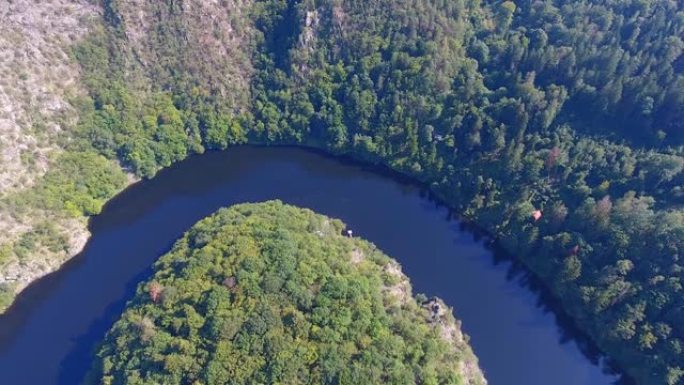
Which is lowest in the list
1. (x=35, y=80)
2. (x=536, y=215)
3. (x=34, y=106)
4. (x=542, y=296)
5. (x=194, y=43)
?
(x=542, y=296)

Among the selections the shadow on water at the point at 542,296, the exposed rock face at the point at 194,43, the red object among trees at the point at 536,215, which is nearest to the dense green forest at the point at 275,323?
the shadow on water at the point at 542,296

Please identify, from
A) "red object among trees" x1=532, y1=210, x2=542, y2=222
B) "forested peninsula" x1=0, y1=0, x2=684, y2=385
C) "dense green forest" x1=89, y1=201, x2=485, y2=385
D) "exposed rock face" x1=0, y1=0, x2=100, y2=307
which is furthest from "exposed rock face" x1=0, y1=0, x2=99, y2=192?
"red object among trees" x1=532, y1=210, x2=542, y2=222

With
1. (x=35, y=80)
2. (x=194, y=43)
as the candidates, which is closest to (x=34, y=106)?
(x=35, y=80)

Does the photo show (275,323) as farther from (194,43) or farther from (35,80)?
(35,80)

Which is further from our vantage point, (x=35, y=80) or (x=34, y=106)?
(x=35, y=80)

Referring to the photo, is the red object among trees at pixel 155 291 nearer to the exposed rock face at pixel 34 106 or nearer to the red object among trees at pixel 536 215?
the exposed rock face at pixel 34 106

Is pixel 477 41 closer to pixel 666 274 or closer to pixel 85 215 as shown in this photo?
pixel 666 274
